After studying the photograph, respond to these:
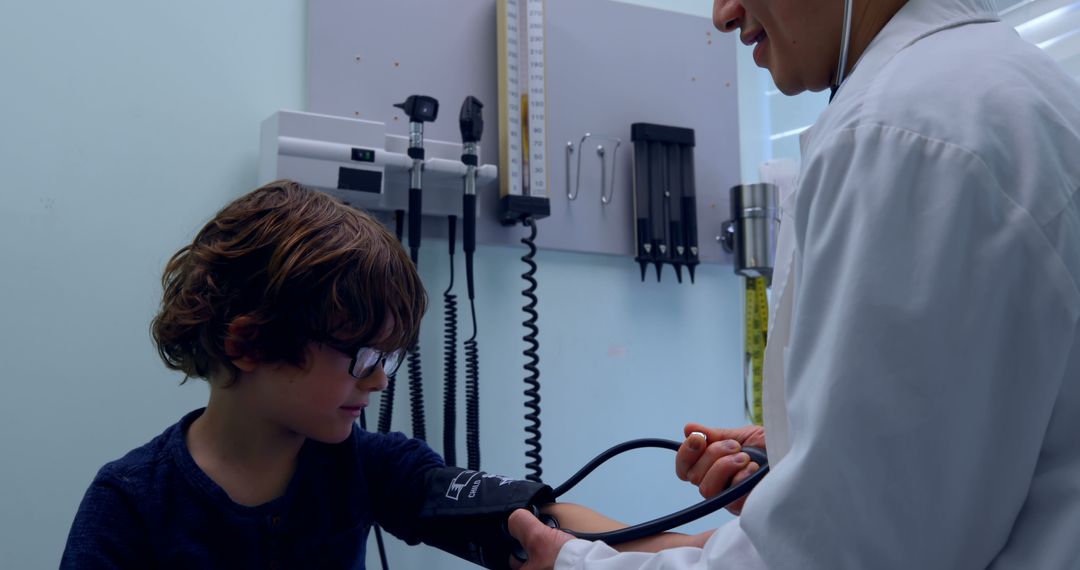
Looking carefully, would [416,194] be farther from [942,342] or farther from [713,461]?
[942,342]

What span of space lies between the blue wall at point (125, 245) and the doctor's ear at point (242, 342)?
562mm

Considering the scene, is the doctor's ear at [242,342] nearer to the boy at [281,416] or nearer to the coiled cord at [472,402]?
the boy at [281,416]

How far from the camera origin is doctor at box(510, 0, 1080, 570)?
0.62m

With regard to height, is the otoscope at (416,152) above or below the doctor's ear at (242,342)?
above

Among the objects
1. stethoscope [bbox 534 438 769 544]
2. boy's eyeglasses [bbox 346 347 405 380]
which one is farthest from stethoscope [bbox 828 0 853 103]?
boy's eyeglasses [bbox 346 347 405 380]

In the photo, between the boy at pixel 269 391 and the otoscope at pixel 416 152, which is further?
the otoscope at pixel 416 152

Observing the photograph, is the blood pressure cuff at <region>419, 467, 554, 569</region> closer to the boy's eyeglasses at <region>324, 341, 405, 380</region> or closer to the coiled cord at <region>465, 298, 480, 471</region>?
the boy's eyeglasses at <region>324, 341, 405, 380</region>

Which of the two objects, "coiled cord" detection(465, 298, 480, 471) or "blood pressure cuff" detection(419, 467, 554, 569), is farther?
"coiled cord" detection(465, 298, 480, 471)

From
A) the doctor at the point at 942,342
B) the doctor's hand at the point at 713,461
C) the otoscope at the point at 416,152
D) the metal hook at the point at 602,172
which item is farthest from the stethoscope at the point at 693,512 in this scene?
the metal hook at the point at 602,172

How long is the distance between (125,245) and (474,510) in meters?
0.92

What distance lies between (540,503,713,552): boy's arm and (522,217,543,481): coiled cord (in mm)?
590

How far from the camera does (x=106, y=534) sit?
1.12m

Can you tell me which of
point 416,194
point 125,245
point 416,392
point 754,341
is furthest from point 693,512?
point 754,341

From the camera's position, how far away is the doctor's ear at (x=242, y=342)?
1.21 metres
